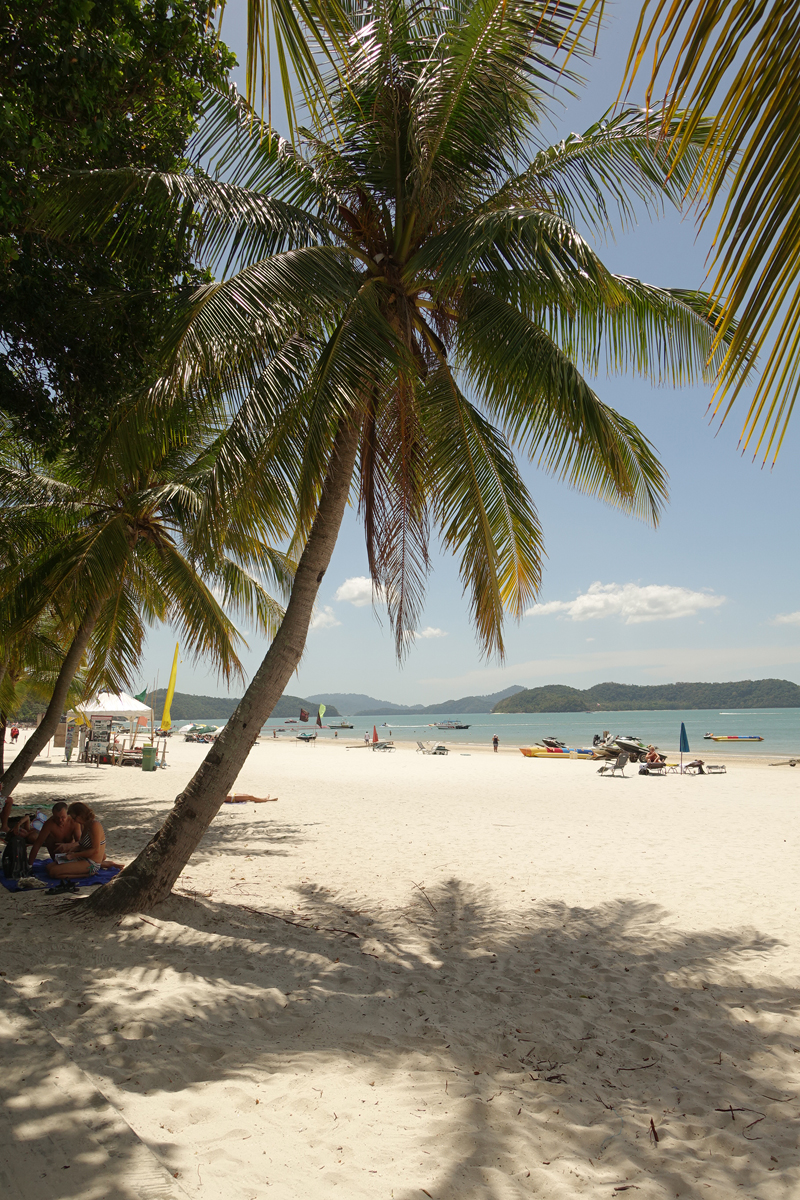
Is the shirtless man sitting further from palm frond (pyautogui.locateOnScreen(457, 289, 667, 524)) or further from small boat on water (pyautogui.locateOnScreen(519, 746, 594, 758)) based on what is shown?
small boat on water (pyautogui.locateOnScreen(519, 746, 594, 758))

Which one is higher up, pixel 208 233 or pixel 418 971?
pixel 208 233

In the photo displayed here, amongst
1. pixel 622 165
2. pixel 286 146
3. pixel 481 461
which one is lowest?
pixel 481 461

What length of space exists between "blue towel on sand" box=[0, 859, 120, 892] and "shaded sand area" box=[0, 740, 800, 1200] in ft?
0.99

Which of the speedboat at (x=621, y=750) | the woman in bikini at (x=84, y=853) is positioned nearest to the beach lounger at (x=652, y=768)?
the speedboat at (x=621, y=750)

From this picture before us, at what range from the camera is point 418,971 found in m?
5.07

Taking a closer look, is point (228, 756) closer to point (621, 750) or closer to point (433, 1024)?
point (433, 1024)

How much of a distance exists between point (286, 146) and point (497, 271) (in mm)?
2338

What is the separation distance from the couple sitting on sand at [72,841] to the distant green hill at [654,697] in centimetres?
14695

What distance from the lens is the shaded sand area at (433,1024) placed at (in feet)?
9.02

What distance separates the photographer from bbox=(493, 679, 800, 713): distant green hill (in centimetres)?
13875

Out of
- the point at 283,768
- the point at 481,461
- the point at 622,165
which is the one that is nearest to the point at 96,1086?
the point at 481,461

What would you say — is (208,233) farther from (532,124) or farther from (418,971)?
(418,971)

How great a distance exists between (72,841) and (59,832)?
149 mm

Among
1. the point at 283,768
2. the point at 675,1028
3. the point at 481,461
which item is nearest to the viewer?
the point at 675,1028
